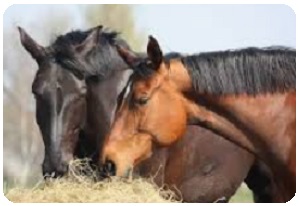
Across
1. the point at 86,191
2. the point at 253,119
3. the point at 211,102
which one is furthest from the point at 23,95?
the point at 253,119

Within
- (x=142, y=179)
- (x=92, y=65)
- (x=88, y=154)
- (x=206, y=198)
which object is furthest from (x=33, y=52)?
(x=206, y=198)

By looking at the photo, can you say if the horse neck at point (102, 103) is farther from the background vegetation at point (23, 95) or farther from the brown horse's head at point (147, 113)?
the brown horse's head at point (147, 113)

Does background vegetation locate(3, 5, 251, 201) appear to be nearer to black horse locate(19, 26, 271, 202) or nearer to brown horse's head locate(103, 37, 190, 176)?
black horse locate(19, 26, 271, 202)

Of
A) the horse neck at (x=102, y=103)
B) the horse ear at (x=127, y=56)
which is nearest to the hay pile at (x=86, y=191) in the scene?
the horse neck at (x=102, y=103)

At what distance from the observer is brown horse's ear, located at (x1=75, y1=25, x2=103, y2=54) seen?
9.05 feet

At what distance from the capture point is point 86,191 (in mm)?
2627

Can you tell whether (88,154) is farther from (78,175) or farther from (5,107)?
(5,107)

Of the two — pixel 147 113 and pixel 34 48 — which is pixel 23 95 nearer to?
pixel 34 48

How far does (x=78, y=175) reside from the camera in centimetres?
267

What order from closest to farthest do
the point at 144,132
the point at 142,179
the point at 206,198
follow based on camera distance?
the point at 144,132 → the point at 142,179 → the point at 206,198

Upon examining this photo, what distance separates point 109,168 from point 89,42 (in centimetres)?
50

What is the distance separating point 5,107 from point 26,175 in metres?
0.25

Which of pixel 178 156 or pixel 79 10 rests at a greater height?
pixel 79 10

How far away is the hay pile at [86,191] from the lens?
8.46 feet
